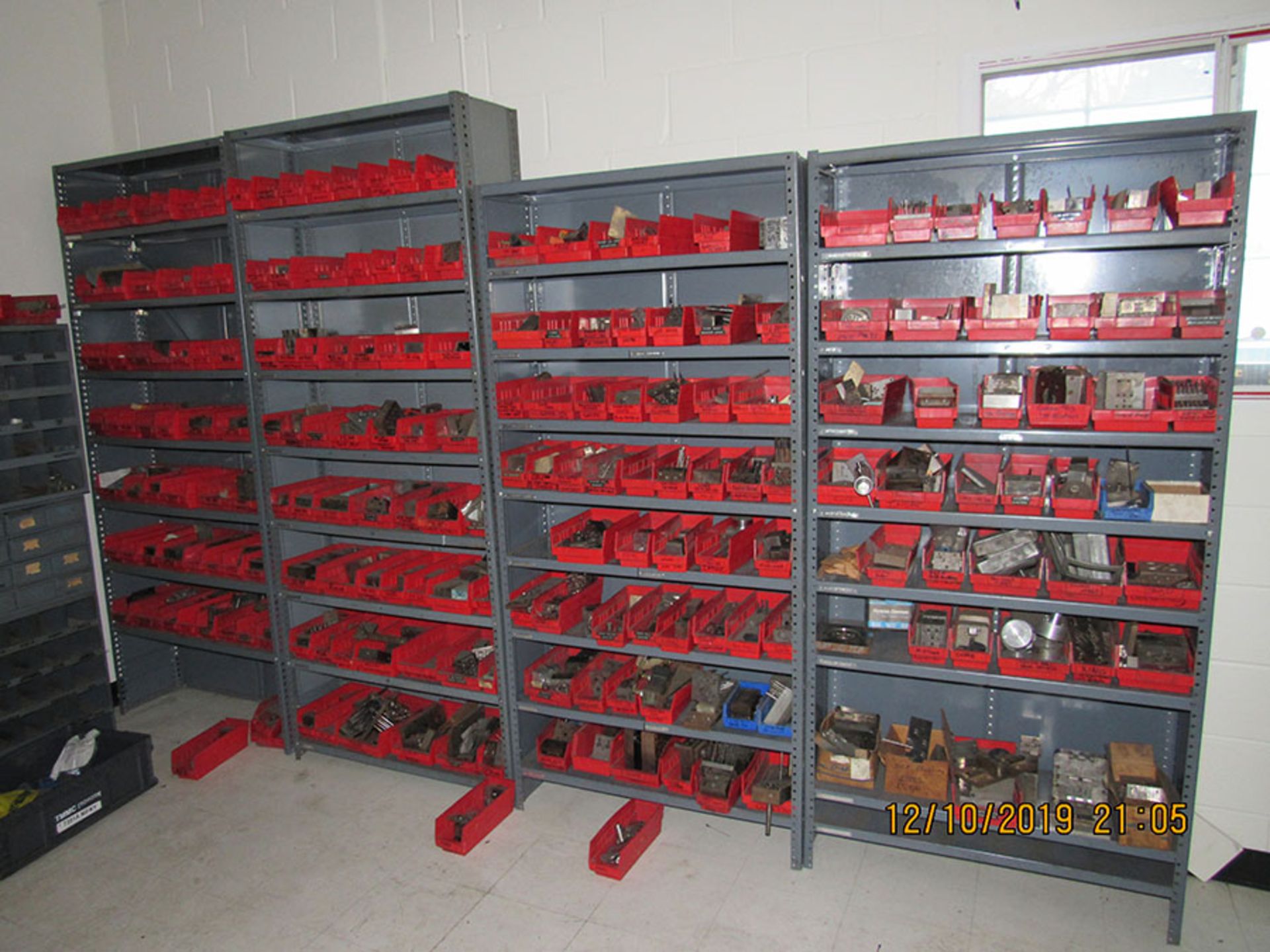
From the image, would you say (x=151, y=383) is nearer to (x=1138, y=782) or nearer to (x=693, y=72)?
(x=693, y=72)

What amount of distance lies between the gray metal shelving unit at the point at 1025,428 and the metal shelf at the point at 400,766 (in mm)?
1381

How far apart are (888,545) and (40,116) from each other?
4.31 metres

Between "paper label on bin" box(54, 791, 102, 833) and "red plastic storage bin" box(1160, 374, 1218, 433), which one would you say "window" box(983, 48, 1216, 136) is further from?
"paper label on bin" box(54, 791, 102, 833)

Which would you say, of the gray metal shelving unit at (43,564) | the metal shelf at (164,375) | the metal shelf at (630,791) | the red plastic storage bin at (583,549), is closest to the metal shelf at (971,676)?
the metal shelf at (630,791)

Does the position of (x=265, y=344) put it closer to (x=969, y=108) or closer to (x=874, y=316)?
(x=874, y=316)

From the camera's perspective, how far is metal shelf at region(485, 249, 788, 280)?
8.67 ft

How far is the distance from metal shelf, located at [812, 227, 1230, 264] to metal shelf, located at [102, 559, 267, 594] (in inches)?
111

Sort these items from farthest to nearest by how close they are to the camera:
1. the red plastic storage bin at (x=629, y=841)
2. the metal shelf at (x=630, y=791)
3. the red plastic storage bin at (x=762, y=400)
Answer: the metal shelf at (x=630, y=791) < the red plastic storage bin at (x=629, y=841) < the red plastic storage bin at (x=762, y=400)

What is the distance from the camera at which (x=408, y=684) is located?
3490 mm

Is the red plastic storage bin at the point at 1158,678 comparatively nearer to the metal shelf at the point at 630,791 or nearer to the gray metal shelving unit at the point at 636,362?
the gray metal shelving unit at the point at 636,362

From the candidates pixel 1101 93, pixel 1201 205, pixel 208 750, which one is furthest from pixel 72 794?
pixel 1101 93

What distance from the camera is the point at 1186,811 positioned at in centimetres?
245

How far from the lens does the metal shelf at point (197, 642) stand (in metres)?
3.83
